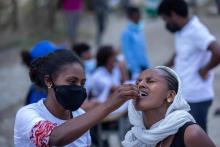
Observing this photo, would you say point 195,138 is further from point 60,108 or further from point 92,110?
point 60,108

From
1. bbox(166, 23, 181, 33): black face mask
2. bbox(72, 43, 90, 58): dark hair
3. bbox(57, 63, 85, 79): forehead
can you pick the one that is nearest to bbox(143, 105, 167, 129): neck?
bbox(57, 63, 85, 79): forehead

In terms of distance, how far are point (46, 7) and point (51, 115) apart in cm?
1277

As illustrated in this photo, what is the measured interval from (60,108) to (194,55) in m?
2.29

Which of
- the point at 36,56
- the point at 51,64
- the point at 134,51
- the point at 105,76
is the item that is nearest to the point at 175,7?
the point at 36,56

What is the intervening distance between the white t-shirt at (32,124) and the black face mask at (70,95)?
0.32 feet

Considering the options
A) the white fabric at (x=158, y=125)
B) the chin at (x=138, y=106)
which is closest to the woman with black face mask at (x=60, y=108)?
the chin at (x=138, y=106)

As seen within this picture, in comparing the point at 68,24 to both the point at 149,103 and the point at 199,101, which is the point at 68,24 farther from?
the point at 149,103

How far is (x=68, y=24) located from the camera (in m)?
13.8

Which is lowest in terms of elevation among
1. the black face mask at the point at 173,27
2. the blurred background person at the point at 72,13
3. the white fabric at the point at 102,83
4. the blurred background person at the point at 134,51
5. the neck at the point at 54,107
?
the blurred background person at the point at 72,13

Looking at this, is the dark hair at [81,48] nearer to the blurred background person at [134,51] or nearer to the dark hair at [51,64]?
the blurred background person at [134,51]

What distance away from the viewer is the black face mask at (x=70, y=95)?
3355 millimetres

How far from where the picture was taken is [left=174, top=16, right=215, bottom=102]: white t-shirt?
17.8ft

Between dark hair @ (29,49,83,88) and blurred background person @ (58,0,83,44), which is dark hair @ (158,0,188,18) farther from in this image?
blurred background person @ (58,0,83,44)

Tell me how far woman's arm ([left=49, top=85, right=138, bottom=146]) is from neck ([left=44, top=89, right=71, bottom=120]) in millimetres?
330
